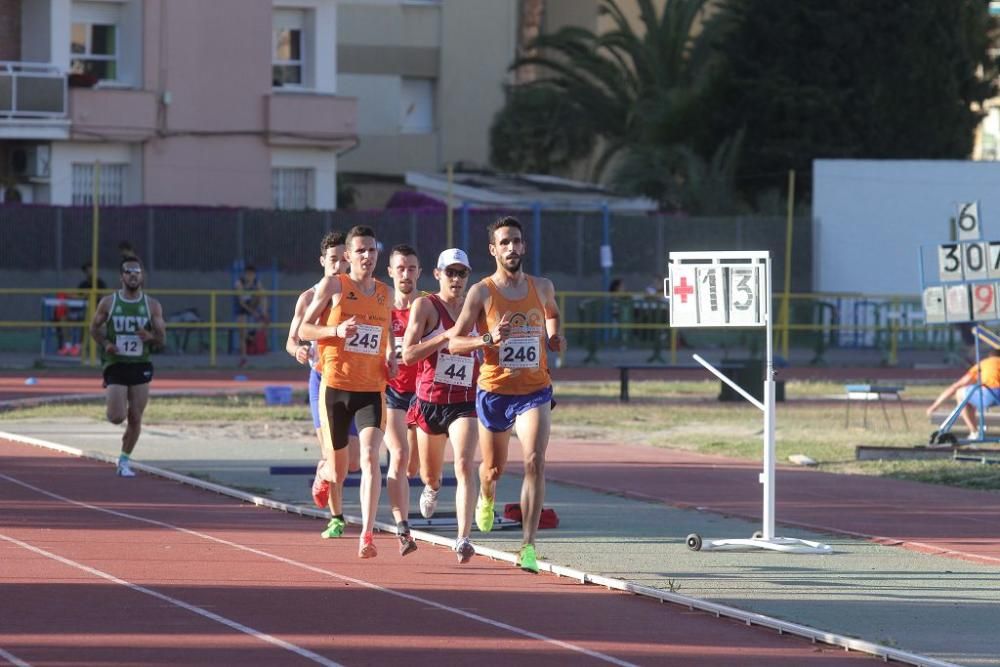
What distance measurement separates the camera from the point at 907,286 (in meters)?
44.1

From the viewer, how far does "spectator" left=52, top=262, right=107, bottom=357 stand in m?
35.1

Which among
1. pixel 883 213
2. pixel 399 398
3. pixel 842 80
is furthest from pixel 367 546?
pixel 842 80

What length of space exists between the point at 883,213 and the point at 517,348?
33876mm

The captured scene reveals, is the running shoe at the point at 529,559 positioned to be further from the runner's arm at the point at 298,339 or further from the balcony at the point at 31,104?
the balcony at the point at 31,104

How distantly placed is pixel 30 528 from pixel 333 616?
14.5 ft

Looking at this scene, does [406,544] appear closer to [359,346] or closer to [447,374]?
[447,374]

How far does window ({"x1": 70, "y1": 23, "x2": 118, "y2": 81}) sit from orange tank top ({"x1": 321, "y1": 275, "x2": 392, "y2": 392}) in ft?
106

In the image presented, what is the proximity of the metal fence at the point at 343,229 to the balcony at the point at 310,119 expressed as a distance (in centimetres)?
478

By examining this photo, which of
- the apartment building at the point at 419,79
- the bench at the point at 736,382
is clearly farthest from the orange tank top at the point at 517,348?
the apartment building at the point at 419,79

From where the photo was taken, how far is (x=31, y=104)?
41.7 metres

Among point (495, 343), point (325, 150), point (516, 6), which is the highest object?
point (516, 6)

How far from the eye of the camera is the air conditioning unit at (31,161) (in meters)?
42.4

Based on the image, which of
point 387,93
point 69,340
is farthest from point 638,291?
point 387,93

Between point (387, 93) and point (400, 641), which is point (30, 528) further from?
point (387, 93)
